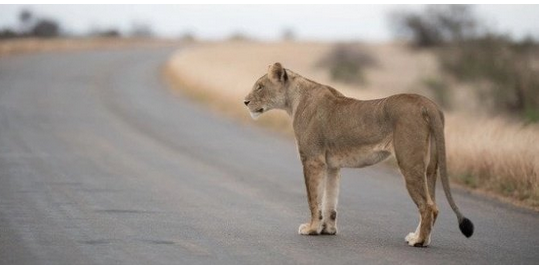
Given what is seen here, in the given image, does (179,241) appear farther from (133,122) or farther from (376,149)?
(133,122)

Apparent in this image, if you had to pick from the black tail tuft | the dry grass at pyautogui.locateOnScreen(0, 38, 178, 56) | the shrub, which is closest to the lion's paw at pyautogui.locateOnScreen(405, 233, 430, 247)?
the black tail tuft

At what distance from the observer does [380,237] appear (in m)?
9.90

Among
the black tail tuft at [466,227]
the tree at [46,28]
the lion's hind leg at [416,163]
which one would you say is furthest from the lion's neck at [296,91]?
the tree at [46,28]

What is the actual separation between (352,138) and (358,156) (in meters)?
0.17

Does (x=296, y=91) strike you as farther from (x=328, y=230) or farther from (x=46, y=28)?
(x=46, y=28)

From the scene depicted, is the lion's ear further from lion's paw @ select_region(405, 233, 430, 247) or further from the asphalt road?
lion's paw @ select_region(405, 233, 430, 247)

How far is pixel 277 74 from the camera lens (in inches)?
422

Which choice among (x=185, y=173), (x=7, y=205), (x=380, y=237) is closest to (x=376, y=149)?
(x=380, y=237)

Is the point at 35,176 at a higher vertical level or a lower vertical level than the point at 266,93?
lower

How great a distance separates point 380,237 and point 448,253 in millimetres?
1021

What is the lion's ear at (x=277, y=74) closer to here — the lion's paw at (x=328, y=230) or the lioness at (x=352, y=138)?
the lioness at (x=352, y=138)

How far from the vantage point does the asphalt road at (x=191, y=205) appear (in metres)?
8.81

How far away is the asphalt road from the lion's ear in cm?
140

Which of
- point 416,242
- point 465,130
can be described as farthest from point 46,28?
point 416,242
